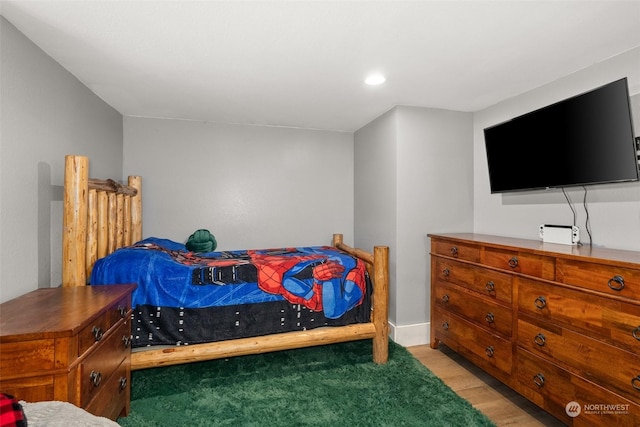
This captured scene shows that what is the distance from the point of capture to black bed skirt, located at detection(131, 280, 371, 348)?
83.8 inches

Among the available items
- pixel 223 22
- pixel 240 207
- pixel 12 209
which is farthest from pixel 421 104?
pixel 12 209

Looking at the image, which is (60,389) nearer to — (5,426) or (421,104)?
(5,426)

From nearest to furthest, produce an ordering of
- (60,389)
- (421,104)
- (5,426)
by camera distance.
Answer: (5,426)
(60,389)
(421,104)

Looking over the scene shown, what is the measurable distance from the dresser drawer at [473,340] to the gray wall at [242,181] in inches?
65.1

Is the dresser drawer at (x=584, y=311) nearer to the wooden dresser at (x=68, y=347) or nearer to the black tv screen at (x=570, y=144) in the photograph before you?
the black tv screen at (x=570, y=144)

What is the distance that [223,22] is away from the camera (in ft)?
5.50

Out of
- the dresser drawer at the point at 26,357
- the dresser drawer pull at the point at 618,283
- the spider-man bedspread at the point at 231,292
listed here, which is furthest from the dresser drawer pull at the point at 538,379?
the dresser drawer at the point at 26,357

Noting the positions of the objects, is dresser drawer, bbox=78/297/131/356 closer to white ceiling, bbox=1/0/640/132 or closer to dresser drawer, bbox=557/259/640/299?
white ceiling, bbox=1/0/640/132

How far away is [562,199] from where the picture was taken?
7.77ft

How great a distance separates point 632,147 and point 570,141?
347 mm

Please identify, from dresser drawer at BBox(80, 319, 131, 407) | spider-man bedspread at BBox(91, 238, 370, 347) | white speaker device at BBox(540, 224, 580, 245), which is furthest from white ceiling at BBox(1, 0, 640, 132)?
dresser drawer at BBox(80, 319, 131, 407)

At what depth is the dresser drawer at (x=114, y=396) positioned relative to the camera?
4.81ft

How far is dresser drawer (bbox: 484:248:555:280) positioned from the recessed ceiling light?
149 cm

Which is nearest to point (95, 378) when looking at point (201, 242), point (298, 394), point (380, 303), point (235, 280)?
point (235, 280)
